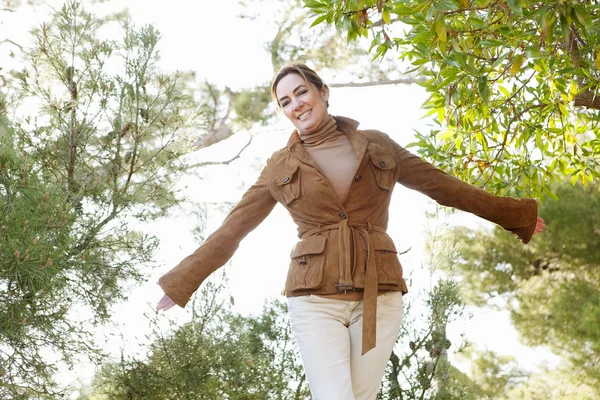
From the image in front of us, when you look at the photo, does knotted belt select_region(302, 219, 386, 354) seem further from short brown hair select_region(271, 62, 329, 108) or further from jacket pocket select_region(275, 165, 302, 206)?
short brown hair select_region(271, 62, 329, 108)

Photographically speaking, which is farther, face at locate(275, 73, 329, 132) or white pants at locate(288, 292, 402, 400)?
face at locate(275, 73, 329, 132)

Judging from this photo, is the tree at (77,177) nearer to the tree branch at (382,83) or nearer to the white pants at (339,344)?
the white pants at (339,344)

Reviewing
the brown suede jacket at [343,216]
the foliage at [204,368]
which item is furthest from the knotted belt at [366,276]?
the foliage at [204,368]

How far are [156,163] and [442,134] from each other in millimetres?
1534

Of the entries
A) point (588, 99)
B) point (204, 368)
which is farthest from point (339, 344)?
point (204, 368)

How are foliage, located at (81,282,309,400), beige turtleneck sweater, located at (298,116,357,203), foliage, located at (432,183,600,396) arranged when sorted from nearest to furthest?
1. beige turtleneck sweater, located at (298,116,357,203)
2. foliage, located at (81,282,309,400)
3. foliage, located at (432,183,600,396)

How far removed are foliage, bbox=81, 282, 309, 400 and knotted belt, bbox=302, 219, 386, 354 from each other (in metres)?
2.03

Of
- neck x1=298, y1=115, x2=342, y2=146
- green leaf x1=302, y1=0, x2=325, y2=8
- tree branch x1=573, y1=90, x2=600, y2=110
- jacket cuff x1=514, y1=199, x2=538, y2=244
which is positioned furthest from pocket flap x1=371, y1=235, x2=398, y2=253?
tree branch x1=573, y1=90, x2=600, y2=110

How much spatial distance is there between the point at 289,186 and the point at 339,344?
52 centimetres

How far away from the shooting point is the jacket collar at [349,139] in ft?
8.25

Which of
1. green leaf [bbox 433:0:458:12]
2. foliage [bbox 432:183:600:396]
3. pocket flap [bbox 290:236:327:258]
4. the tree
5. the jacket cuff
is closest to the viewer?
green leaf [bbox 433:0:458:12]

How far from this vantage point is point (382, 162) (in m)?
2.52

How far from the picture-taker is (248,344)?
4.77 meters

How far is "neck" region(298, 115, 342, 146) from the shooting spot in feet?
8.48
